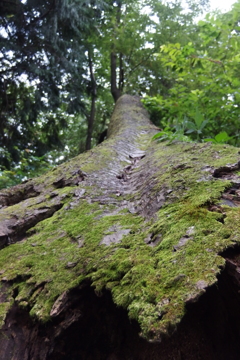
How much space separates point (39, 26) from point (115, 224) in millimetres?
6027

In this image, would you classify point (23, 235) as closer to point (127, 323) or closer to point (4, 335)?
point (4, 335)

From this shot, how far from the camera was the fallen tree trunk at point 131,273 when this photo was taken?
95cm

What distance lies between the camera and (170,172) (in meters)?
2.07

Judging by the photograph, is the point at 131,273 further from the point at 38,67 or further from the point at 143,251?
the point at 38,67

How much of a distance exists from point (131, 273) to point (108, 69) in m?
11.4

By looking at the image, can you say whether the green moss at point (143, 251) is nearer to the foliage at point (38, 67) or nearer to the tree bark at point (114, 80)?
the foliage at point (38, 67)

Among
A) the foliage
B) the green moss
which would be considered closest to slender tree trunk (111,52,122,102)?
the foliage

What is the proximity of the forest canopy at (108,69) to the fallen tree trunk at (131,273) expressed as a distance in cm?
168

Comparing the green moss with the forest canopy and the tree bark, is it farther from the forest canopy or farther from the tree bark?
the tree bark

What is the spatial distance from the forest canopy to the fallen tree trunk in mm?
1682

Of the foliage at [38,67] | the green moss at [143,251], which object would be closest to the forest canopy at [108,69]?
the foliage at [38,67]

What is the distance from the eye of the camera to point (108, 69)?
36.9ft

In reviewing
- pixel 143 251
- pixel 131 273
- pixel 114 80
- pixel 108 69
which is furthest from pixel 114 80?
pixel 131 273

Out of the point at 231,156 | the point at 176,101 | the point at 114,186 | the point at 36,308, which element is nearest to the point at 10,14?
the point at 176,101
